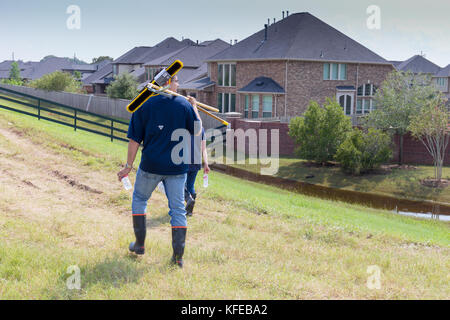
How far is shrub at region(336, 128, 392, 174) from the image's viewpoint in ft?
80.7

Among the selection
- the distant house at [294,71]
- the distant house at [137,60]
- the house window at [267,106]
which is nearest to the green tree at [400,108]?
the distant house at [294,71]

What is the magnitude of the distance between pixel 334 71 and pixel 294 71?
4.22 meters

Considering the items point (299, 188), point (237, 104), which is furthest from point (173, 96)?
point (237, 104)

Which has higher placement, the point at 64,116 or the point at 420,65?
the point at 420,65

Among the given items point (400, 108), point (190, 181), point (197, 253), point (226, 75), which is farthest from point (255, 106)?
point (197, 253)

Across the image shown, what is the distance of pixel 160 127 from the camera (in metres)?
5.20

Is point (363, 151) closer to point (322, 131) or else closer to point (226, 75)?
point (322, 131)

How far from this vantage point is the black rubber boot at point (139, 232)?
5.45 m

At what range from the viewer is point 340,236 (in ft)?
22.9

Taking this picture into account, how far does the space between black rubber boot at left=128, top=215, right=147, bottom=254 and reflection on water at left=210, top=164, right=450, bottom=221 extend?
15.2 metres

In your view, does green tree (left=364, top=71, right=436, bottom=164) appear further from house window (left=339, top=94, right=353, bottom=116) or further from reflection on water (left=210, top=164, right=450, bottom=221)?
house window (left=339, top=94, right=353, bottom=116)

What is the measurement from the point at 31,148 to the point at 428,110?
63.0ft

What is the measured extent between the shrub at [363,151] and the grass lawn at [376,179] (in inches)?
21.3

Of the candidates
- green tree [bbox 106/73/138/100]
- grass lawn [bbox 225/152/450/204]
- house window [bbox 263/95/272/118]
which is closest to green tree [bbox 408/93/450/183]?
grass lawn [bbox 225/152/450/204]
